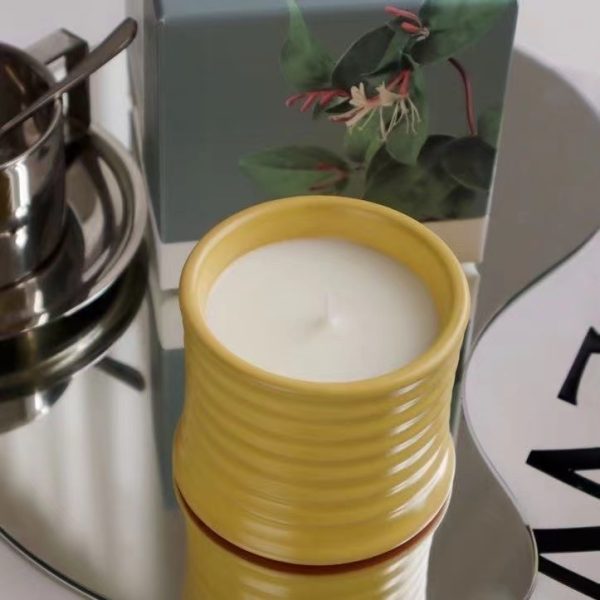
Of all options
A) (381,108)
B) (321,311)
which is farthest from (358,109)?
(321,311)

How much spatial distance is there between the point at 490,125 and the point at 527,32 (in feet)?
0.54

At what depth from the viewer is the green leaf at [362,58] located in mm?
368

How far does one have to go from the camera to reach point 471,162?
40 centimetres

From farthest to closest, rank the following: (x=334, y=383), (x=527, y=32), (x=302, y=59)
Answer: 1. (x=527, y=32)
2. (x=302, y=59)
3. (x=334, y=383)

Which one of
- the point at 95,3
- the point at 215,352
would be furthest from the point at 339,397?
the point at 95,3

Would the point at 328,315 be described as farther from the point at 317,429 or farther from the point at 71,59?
the point at 71,59

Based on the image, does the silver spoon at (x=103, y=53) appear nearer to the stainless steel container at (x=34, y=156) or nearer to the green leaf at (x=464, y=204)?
the stainless steel container at (x=34, y=156)

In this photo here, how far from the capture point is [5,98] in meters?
A: 0.41

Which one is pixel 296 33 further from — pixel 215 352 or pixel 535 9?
pixel 535 9

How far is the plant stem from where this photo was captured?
1.25ft

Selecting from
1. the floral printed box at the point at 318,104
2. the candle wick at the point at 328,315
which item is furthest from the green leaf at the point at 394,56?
the candle wick at the point at 328,315

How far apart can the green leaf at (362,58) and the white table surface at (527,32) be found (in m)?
0.12

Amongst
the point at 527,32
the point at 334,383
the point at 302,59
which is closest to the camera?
the point at 334,383

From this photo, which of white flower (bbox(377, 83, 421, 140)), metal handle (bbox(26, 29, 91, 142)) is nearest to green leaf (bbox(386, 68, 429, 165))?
white flower (bbox(377, 83, 421, 140))
